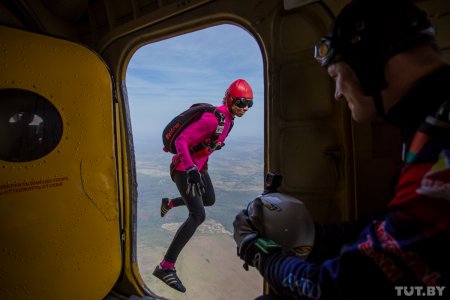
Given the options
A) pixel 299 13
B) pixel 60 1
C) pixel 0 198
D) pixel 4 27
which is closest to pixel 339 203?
pixel 299 13

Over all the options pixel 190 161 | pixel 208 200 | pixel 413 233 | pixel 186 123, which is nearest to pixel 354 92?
pixel 413 233

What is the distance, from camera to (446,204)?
1.90 ft

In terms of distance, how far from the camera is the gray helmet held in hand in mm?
1105

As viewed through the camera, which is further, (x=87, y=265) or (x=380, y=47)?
(x=87, y=265)

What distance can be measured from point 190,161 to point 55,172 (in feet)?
4.01

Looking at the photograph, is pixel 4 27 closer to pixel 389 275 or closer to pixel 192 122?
pixel 192 122

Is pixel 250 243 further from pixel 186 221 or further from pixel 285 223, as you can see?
pixel 186 221

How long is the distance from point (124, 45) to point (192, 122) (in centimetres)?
108

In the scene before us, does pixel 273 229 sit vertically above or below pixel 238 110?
below

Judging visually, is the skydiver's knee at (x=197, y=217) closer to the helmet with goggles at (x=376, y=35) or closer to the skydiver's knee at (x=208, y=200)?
the skydiver's knee at (x=208, y=200)

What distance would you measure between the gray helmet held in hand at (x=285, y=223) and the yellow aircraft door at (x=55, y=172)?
1742 mm

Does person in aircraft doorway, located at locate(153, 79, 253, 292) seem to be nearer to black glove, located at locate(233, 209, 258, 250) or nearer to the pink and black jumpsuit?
the pink and black jumpsuit

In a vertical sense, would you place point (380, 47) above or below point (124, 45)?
below

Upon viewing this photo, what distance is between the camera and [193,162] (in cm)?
310
